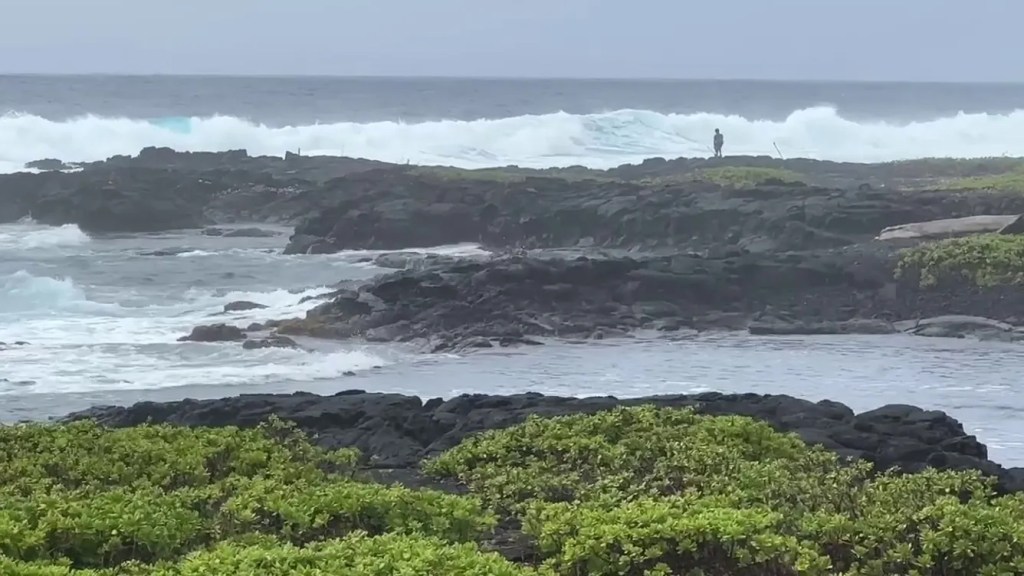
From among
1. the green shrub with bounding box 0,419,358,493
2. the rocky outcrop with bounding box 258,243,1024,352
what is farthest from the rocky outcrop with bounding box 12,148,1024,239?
the green shrub with bounding box 0,419,358,493

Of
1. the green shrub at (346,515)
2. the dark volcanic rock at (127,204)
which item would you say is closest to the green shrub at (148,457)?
the green shrub at (346,515)

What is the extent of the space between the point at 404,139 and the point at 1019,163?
109 feet

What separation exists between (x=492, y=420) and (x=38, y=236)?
28015 mm

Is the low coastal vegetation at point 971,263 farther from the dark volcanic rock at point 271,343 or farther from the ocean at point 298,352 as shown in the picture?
the dark volcanic rock at point 271,343

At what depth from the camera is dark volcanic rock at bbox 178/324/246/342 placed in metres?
20.7

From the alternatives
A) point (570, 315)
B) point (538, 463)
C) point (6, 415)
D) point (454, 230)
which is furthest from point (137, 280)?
point (538, 463)

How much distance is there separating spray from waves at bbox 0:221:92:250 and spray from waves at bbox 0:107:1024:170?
1008 inches

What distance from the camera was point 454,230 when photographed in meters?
33.9

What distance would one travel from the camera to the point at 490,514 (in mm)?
8156

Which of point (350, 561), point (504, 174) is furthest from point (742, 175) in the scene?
point (350, 561)

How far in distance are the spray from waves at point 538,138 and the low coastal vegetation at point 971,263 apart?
40653 millimetres

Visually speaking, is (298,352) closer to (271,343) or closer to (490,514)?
(271,343)

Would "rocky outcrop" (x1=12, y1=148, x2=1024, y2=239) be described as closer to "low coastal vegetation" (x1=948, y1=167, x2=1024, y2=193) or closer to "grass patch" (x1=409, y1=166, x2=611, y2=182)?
"grass patch" (x1=409, y1=166, x2=611, y2=182)

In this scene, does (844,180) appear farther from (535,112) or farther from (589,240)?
(535,112)
